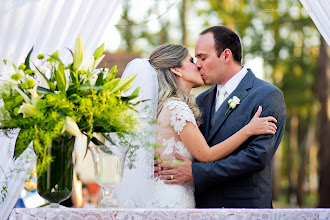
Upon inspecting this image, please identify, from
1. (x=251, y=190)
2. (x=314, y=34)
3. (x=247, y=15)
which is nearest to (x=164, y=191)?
(x=251, y=190)

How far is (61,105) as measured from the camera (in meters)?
2.51

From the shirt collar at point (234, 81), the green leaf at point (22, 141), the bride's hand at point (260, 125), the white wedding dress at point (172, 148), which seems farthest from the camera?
the shirt collar at point (234, 81)

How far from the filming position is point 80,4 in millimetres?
3232

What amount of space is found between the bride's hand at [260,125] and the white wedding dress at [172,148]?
1.25ft

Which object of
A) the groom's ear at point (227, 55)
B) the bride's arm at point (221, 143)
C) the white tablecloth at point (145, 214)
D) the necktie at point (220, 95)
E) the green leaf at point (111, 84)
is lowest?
the white tablecloth at point (145, 214)

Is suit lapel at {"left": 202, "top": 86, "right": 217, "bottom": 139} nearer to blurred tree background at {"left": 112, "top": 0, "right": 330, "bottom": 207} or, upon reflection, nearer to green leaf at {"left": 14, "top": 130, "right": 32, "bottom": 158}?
green leaf at {"left": 14, "top": 130, "right": 32, "bottom": 158}

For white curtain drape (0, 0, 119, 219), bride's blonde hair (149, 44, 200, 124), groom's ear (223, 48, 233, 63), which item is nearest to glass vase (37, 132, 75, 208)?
white curtain drape (0, 0, 119, 219)

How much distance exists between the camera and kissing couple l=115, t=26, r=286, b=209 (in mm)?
3584

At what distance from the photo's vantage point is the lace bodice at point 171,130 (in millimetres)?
3631

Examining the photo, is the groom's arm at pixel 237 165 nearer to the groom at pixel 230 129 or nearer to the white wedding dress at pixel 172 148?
the groom at pixel 230 129

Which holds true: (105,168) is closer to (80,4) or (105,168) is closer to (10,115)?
(10,115)

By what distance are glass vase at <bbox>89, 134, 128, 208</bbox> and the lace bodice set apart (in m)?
1.01

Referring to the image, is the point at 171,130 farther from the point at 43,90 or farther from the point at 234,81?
the point at 43,90

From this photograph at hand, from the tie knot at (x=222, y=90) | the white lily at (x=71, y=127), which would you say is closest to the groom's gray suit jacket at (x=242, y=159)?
the tie knot at (x=222, y=90)
